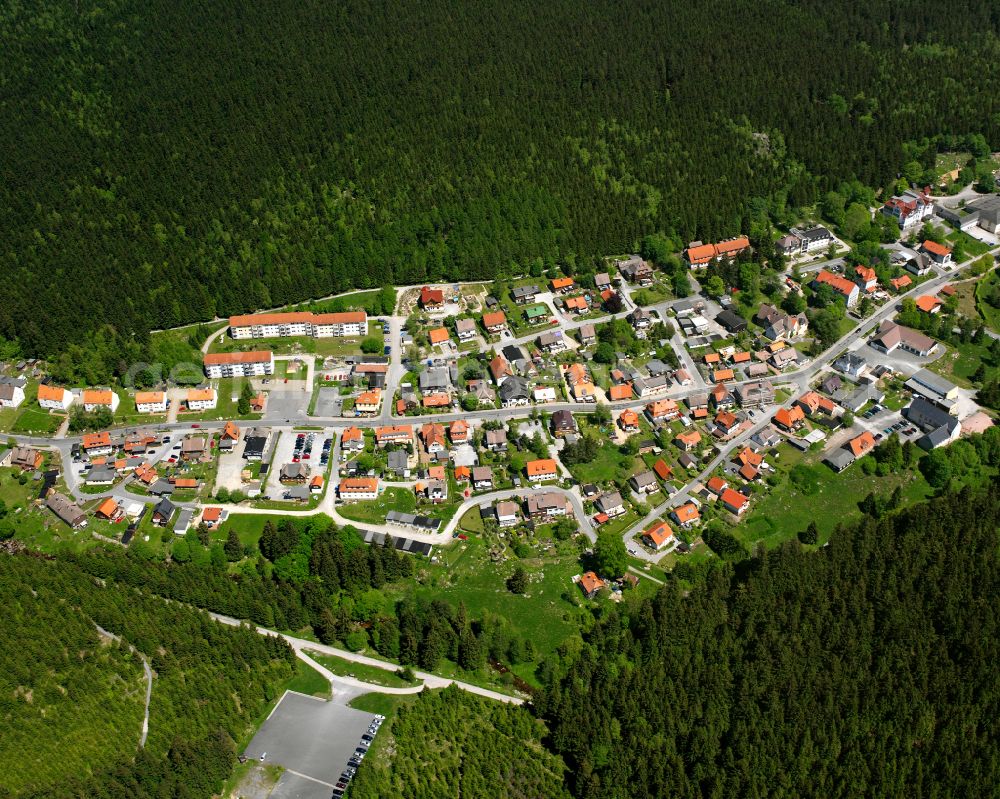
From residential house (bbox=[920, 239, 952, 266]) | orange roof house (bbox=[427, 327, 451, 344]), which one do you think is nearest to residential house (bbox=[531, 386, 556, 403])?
orange roof house (bbox=[427, 327, 451, 344])

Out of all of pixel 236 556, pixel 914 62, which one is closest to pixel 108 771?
pixel 236 556

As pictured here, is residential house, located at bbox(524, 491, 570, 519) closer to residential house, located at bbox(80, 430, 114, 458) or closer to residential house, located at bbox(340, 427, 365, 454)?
residential house, located at bbox(340, 427, 365, 454)

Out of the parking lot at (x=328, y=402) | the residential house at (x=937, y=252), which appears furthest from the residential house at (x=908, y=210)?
the parking lot at (x=328, y=402)

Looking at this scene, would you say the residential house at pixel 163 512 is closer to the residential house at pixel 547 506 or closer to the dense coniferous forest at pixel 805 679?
the residential house at pixel 547 506

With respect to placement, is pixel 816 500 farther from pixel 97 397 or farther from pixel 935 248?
pixel 97 397

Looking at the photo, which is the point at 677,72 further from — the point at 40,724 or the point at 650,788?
the point at 40,724

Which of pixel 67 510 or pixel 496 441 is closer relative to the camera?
pixel 67 510

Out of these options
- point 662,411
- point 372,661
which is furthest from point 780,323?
point 372,661
